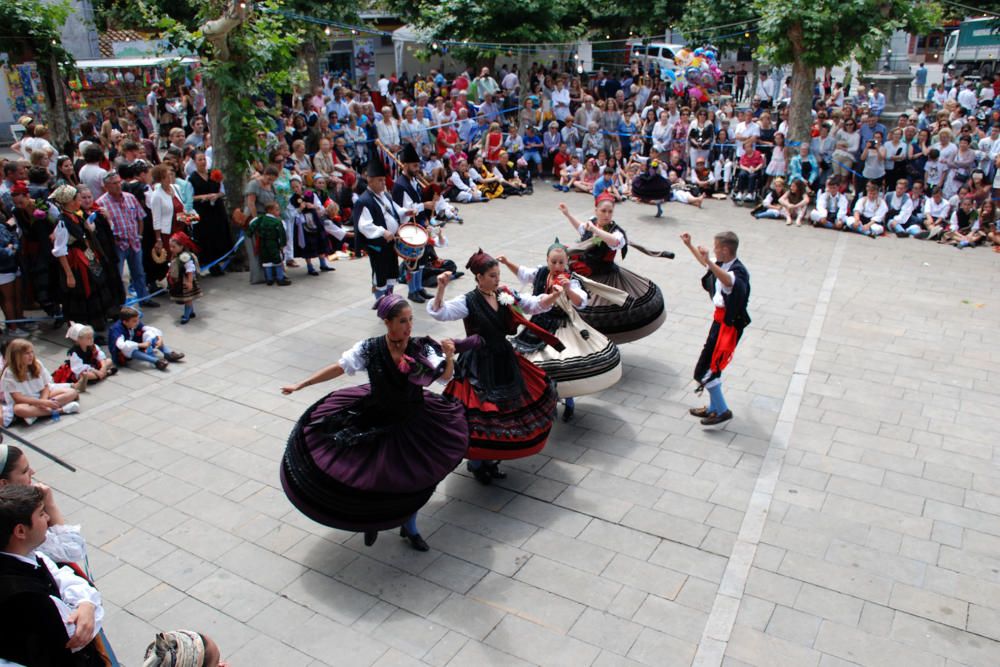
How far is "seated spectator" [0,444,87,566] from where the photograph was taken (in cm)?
380

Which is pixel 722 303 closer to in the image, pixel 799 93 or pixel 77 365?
pixel 77 365

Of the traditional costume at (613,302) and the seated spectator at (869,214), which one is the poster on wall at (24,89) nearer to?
the traditional costume at (613,302)

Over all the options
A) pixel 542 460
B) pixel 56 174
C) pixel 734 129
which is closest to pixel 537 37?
pixel 734 129

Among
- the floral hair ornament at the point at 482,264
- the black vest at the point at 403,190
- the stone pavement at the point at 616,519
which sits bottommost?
the stone pavement at the point at 616,519

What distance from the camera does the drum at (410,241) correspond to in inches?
377

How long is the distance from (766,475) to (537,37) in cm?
1667

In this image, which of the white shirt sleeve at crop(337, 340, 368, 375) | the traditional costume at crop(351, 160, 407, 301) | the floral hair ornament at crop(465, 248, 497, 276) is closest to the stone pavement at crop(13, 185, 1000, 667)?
the traditional costume at crop(351, 160, 407, 301)

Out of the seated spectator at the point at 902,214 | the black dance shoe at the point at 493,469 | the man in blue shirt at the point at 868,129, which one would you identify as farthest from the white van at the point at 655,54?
the black dance shoe at the point at 493,469

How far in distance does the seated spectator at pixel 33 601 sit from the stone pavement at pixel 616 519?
1496 millimetres

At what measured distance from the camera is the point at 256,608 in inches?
203

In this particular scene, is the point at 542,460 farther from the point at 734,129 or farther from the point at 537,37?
the point at 537,37

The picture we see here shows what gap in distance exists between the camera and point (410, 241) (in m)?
9.54

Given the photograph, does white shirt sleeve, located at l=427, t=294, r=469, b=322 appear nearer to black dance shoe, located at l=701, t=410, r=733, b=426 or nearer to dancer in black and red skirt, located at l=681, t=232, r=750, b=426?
dancer in black and red skirt, located at l=681, t=232, r=750, b=426

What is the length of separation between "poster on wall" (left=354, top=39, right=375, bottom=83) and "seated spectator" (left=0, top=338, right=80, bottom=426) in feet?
65.7
